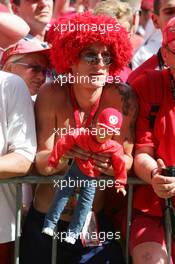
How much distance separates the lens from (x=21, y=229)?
386 cm

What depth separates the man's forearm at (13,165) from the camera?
11.5 feet

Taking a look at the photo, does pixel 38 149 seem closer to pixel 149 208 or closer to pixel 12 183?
pixel 12 183

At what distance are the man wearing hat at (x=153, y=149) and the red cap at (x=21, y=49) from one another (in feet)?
2.53

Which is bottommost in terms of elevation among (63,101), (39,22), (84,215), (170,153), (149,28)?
(84,215)

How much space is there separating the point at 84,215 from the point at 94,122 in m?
0.53

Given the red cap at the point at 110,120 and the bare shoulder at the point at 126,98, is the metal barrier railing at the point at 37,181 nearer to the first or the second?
the bare shoulder at the point at 126,98

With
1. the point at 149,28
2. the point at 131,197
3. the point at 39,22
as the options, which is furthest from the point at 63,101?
the point at 149,28

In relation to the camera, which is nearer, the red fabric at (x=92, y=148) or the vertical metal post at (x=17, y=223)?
the red fabric at (x=92, y=148)

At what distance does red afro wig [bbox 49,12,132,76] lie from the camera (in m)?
3.64

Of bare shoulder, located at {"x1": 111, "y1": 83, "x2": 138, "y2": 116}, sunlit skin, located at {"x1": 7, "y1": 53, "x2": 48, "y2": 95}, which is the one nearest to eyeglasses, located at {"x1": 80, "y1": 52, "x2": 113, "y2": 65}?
bare shoulder, located at {"x1": 111, "y1": 83, "x2": 138, "y2": 116}

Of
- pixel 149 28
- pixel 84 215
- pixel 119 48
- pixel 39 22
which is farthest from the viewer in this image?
pixel 149 28

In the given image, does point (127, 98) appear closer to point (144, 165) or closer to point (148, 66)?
point (144, 165)

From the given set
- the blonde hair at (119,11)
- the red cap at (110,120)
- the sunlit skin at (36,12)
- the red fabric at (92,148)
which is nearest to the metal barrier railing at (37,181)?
the red fabric at (92,148)

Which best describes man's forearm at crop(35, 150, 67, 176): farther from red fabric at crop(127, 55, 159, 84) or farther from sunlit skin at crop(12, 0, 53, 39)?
sunlit skin at crop(12, 0, 53, 39)
